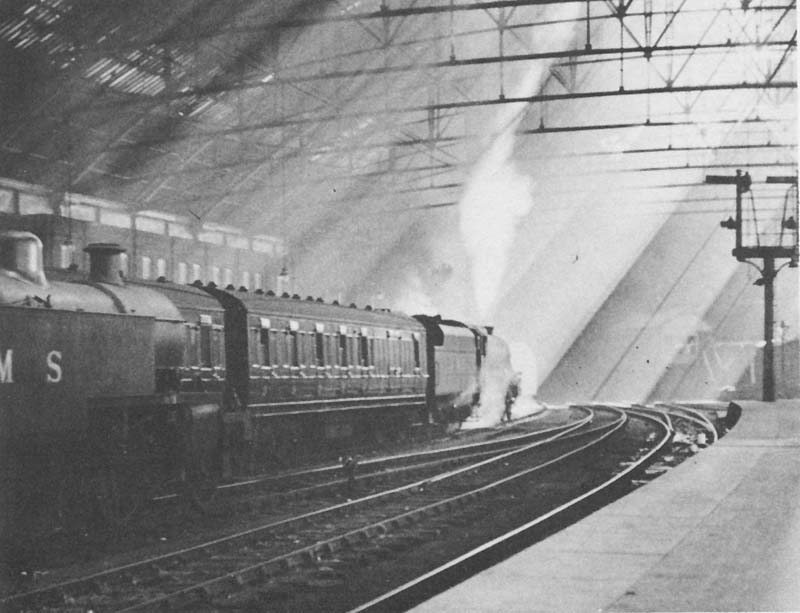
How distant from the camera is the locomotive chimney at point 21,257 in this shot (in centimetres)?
1041

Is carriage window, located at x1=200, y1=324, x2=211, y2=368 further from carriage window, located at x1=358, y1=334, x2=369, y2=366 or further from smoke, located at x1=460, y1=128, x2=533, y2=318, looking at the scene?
smoke, located at x1=460, y1=128, x2=533, y2=318

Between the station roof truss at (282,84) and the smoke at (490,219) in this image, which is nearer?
the station roof truss at (282,84)

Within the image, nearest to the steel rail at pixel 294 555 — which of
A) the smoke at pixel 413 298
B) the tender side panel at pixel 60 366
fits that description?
the tender side panel at pixel 60 366

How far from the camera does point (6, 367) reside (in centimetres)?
948

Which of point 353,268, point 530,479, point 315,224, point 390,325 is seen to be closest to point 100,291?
point 530,479

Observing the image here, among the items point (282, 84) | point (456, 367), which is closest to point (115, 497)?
point (282, 84)

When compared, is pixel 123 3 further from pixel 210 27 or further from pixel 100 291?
pixel 100 291

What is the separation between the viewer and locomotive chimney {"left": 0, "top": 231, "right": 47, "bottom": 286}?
10.4 metres

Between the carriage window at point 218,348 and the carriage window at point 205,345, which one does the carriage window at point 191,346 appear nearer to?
the carriage window at point 205,345

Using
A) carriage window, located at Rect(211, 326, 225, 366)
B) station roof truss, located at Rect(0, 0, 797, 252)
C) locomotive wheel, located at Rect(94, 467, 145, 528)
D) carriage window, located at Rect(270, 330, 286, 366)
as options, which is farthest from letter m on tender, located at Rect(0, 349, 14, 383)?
station roof truss, located at Rect(0, 0, 797, 252)

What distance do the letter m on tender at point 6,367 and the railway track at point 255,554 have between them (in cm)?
166

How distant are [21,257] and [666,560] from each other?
6.00m

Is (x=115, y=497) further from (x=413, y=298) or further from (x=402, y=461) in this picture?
(x=413, y=298)

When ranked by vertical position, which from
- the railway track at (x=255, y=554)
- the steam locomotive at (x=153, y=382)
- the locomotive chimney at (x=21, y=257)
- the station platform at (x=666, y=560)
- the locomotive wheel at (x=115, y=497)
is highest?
the locomotive chimney at (x=21, y=257)
